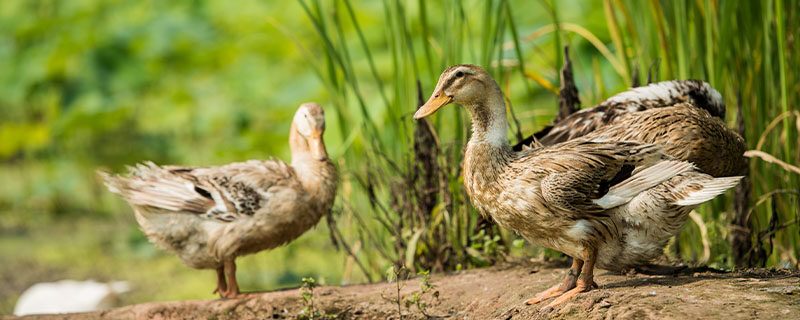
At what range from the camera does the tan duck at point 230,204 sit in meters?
4.18

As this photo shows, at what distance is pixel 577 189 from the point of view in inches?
127

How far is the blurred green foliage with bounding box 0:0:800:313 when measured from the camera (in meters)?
4.59

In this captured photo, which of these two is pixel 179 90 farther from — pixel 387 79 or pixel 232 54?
pixel 387 79

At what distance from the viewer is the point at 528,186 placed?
3.24 metres

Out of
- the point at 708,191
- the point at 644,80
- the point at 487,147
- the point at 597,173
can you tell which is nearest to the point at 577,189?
the point at 597,173

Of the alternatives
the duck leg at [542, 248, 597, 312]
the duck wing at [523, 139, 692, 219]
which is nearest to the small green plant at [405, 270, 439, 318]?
the duck leg at [542, 248, 597, 312]

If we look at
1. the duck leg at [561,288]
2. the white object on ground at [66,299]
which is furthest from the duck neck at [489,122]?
the white object on ground at [66,299]

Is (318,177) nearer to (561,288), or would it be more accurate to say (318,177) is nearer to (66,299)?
(561,288)

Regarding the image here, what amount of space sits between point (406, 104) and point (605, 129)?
4.22 feet

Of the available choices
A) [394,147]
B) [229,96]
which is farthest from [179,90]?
[394,147]

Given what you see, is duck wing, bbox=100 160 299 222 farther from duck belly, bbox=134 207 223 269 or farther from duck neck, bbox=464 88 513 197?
duck neck, bbox=464 88 513 197

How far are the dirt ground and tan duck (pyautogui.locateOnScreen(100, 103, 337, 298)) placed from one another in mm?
287

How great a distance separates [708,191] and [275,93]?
19.3 feet

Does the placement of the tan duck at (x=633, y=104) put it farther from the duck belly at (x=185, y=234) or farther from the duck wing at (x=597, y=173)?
the duck belly at (x=185, y=234)
